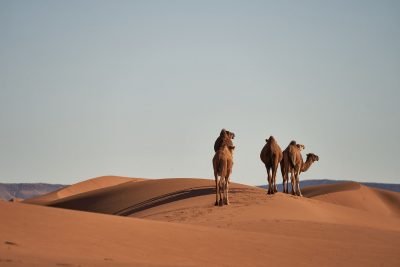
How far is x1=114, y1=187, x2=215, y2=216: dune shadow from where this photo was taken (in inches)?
1452

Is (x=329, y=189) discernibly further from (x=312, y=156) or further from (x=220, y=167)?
(x=220, y=167)

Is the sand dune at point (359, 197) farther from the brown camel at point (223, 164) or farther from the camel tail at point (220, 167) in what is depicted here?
the camel tail at point (220, 167)

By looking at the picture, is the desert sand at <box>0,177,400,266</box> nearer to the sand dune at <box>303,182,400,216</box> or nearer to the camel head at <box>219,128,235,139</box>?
the camel head at <box>219,128,235,139</box>

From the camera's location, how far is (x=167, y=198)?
3875 cm

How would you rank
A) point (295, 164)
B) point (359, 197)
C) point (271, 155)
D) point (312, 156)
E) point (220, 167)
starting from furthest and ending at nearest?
point (359, 197)
point (312, 156)
point (295, 164)
point (271, 155)
point (220, 167)

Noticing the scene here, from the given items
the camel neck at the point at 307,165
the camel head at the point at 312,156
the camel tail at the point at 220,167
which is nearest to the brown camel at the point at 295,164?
the camel neck at the point at 307,165

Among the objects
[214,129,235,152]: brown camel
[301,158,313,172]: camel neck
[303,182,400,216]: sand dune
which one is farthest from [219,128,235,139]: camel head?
[303,182,400,216]: sand dune

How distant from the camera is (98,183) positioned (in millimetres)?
90375

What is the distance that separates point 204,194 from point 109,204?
995 centimetres

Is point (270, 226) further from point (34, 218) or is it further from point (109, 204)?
point (109, 204)

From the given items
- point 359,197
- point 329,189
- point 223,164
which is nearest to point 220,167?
point 223,164

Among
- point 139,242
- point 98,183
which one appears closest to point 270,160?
point 139,242

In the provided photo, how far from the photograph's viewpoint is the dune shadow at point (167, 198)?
3688 centimetres

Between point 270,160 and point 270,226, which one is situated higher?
point 270,160
